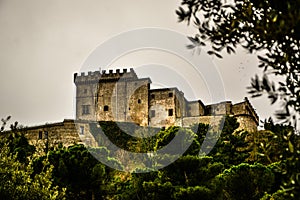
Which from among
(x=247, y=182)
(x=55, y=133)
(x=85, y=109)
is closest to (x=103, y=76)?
(x=85, y=109)

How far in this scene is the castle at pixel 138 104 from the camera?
204ft

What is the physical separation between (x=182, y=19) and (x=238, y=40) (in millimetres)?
787

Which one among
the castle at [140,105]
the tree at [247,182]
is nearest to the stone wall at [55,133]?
the castle at [140,105]

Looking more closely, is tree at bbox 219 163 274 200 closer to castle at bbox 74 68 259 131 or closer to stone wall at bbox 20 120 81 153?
stone wall at bbox 20 120 81 153

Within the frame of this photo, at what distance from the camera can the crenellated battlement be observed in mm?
68688

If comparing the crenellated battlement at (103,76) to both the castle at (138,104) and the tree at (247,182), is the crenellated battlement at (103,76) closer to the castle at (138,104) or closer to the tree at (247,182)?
the castle at (138,104)

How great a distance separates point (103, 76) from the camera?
70.1m

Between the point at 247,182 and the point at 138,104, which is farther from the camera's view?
the point at 138,104

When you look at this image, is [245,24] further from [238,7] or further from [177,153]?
[177,153]

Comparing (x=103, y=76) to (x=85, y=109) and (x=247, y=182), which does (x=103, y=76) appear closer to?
(x=85, y=109)

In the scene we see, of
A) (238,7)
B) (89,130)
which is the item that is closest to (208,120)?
(89,130)

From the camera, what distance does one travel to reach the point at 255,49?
17.6 feet

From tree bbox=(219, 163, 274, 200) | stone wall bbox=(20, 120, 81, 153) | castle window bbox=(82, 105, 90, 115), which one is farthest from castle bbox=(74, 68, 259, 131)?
tree bbox=(219, 163, 274, 200)

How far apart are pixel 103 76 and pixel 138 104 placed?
8.35 metres
